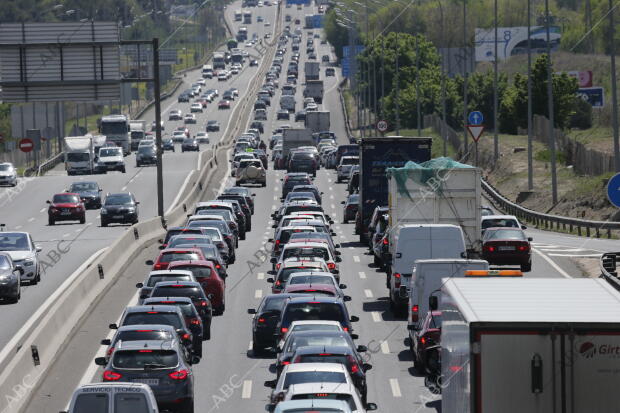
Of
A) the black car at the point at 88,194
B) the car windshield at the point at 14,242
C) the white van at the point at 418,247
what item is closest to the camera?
the white van at the point at 418,247

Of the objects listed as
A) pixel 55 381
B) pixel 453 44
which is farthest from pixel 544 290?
pixel 453 44

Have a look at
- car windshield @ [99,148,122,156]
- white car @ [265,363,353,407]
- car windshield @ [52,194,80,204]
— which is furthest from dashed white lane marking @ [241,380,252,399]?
car windshield @ [99,148,122,156]

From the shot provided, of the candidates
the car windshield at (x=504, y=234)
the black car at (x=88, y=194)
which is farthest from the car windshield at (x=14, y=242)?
the black car at (x=88, y=194)

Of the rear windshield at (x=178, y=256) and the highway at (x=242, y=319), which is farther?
the rear windshield at (x=178, y=256)

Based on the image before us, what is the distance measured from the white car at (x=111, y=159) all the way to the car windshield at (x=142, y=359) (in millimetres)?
71662

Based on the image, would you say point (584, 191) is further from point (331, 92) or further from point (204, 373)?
point (331, 92)

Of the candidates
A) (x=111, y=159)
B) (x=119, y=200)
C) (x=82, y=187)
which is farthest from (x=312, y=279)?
(x=111, y=159)

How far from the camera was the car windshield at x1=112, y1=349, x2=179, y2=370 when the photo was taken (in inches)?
827

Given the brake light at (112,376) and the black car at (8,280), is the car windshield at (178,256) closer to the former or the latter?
the black car at (8,280)

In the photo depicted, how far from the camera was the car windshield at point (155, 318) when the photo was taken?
24781mm

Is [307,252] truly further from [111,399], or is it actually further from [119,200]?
[119,200]

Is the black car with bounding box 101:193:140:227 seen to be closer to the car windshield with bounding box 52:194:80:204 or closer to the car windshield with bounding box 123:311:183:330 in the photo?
the car windshield with bounding box 52:194:80:204

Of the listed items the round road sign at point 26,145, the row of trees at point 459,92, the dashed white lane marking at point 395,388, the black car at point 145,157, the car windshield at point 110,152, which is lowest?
the dashed white lane marking at point 395,388

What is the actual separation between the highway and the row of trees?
32967 mm
